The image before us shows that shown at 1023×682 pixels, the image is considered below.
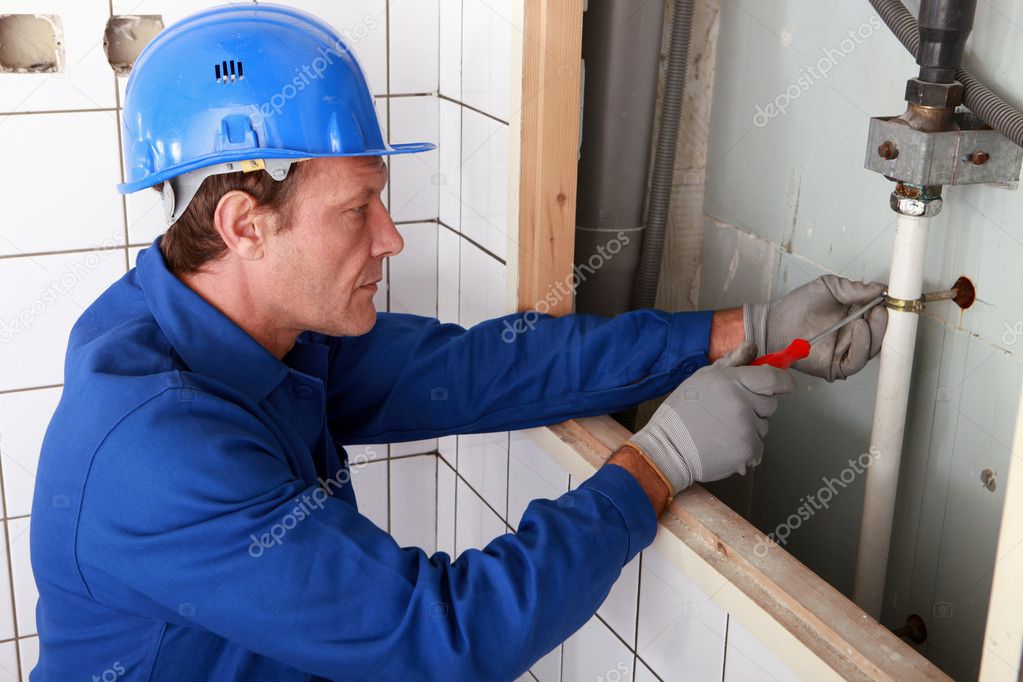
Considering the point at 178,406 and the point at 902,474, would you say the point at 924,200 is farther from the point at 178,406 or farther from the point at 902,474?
the point at 178,406

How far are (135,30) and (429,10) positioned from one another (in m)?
0.48

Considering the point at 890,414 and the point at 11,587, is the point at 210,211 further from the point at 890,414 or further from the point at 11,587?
the point at 11,587

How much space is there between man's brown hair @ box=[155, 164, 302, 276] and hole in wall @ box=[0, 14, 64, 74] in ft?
1.76

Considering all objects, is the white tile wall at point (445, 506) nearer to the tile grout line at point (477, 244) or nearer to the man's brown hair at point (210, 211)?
the tile grout line at point (477, 244)

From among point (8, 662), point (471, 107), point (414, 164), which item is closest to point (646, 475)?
point (471, 107)

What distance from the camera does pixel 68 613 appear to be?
1247 mm

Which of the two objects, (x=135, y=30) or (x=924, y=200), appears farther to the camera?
(x=135, y=30)

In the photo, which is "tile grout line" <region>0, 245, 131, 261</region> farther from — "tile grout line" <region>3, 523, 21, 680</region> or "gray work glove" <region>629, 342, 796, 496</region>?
"gray work glove" <region>629, 342, 796, 496</region>

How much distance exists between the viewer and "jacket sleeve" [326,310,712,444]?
60.2 inches

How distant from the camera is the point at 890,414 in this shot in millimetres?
1363

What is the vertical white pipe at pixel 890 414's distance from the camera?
50.3 inches

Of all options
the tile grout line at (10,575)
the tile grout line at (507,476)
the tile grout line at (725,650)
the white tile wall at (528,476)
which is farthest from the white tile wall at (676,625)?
the tile grout line at (10,575)

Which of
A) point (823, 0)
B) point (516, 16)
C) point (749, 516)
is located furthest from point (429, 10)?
point (749, 516)

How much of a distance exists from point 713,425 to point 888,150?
1.21ft
